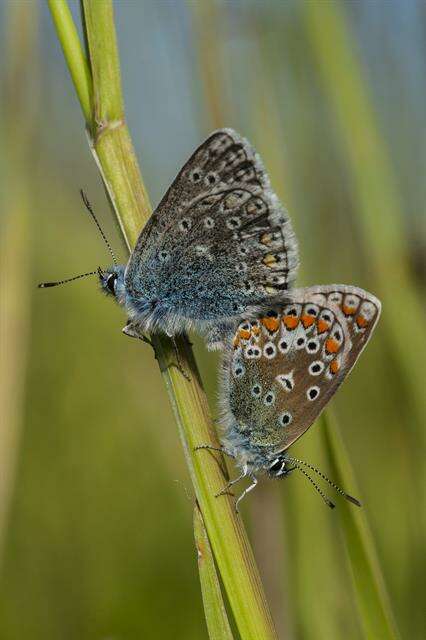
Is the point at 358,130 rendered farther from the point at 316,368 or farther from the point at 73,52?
the point at 73,52

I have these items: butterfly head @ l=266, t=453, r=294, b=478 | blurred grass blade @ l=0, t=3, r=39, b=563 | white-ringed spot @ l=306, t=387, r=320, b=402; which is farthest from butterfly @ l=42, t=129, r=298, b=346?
blurred grass blade @ l=0, t=3, r=39, b=563

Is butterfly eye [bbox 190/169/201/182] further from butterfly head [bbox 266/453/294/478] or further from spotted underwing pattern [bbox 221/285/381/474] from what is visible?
butterfly head [bbox 266/453/294/478]

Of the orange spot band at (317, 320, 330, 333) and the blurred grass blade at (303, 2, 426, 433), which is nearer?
the orange spot band at (317, 320, 330, 333)

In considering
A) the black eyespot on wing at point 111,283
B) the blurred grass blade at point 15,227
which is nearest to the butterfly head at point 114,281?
the black eyespot on wing at point 111,283

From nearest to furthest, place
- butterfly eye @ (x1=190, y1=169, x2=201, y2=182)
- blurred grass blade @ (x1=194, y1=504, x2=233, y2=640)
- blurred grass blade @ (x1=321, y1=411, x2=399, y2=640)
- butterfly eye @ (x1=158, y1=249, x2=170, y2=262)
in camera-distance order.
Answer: blurred grass blade @ (x1=194, y1=504, x2=233, y2=640)
blurred grass blade @ (x1=321, y1=411, x2=399, y2=640)
butterfly eye @ (x1=190, y1=169, x2=201, y2=182)
butterfly eye @ (x1=158, y1=249, x2=170, y2=262)

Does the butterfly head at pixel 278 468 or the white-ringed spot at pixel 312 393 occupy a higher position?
the white-ringed spot at pixel 312 393

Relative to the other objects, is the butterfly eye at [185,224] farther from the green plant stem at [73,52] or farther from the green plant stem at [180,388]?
the green plant stem at [73,52]

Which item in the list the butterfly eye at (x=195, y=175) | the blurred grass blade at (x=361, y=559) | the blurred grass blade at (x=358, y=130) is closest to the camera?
the blurred grass blade at (x=361, y=559)

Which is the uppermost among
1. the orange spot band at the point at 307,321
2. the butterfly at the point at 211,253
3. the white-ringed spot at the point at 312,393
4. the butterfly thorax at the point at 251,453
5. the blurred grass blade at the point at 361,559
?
the butterfly at the point at 211,253
